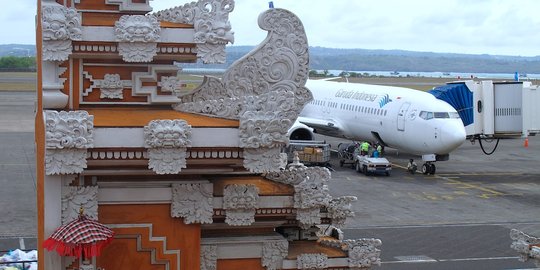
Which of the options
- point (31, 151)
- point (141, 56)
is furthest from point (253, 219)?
point (31, 151)

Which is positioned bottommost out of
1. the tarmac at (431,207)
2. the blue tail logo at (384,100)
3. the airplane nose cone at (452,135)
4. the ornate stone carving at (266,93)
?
the tarmac at (431,207)

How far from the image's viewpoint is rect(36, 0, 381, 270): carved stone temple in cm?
1041

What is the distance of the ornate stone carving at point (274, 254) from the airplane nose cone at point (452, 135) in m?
32.4

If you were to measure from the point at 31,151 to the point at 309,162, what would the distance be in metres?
15.2

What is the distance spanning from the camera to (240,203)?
11305 millimetres

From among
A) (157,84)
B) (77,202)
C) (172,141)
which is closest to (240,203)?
(172,141)

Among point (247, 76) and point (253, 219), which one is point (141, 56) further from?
point (253, 219)

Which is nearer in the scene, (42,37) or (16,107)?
(42,37)

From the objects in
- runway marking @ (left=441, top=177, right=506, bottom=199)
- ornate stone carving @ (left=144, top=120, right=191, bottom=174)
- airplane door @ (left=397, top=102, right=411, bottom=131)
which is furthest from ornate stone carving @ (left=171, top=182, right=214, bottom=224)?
airplane door @ (left=397, top=102, right=411, bottom=131)

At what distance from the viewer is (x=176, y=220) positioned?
439 inches

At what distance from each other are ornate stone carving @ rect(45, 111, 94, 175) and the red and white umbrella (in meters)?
0.66

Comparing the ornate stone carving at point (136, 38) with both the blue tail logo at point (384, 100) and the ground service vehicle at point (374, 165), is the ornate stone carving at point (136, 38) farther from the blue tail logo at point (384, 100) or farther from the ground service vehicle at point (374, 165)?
the blue tail logo at point (384, 100)

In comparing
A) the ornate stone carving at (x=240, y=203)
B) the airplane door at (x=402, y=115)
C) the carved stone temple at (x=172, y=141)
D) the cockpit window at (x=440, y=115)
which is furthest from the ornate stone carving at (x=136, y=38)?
the airplane door at (x=402, y=115)

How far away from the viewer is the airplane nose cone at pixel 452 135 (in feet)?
141
